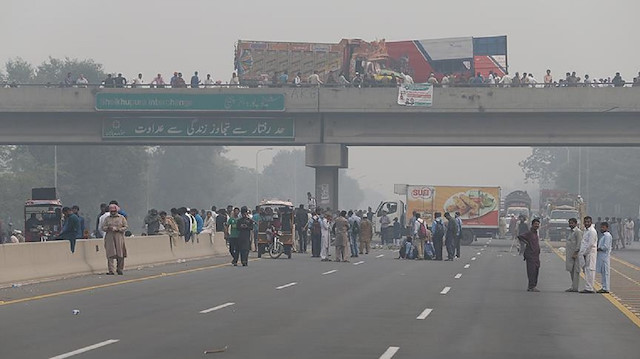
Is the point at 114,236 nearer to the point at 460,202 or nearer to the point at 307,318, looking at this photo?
the point at 307,318

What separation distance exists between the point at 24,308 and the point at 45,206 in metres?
25.1

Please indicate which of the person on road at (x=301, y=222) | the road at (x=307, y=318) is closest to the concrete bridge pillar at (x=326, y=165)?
the person on road at (x=301, y=222)

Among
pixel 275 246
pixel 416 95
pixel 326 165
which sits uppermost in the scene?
pixel 416 95

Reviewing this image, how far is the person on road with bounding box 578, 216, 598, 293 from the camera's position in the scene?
2656 centimetres

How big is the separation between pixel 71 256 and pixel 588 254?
12223 mm

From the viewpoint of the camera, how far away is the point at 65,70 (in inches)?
5177

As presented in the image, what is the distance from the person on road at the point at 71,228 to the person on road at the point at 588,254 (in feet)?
38.2

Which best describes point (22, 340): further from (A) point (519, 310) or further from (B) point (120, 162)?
(B) point (120, 162)

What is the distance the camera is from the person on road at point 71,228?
29.1 metres

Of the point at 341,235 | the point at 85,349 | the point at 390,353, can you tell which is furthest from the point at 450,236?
the point at 85,349

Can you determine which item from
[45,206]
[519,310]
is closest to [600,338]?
[519,310]

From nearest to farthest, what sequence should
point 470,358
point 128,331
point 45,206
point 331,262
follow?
1. point 470,358
2. point 128,331
3. point 331,262
4. point 45,206

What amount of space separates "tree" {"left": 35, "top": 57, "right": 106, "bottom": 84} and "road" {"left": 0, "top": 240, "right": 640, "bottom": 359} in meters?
97.9

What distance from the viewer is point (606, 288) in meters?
26.9
